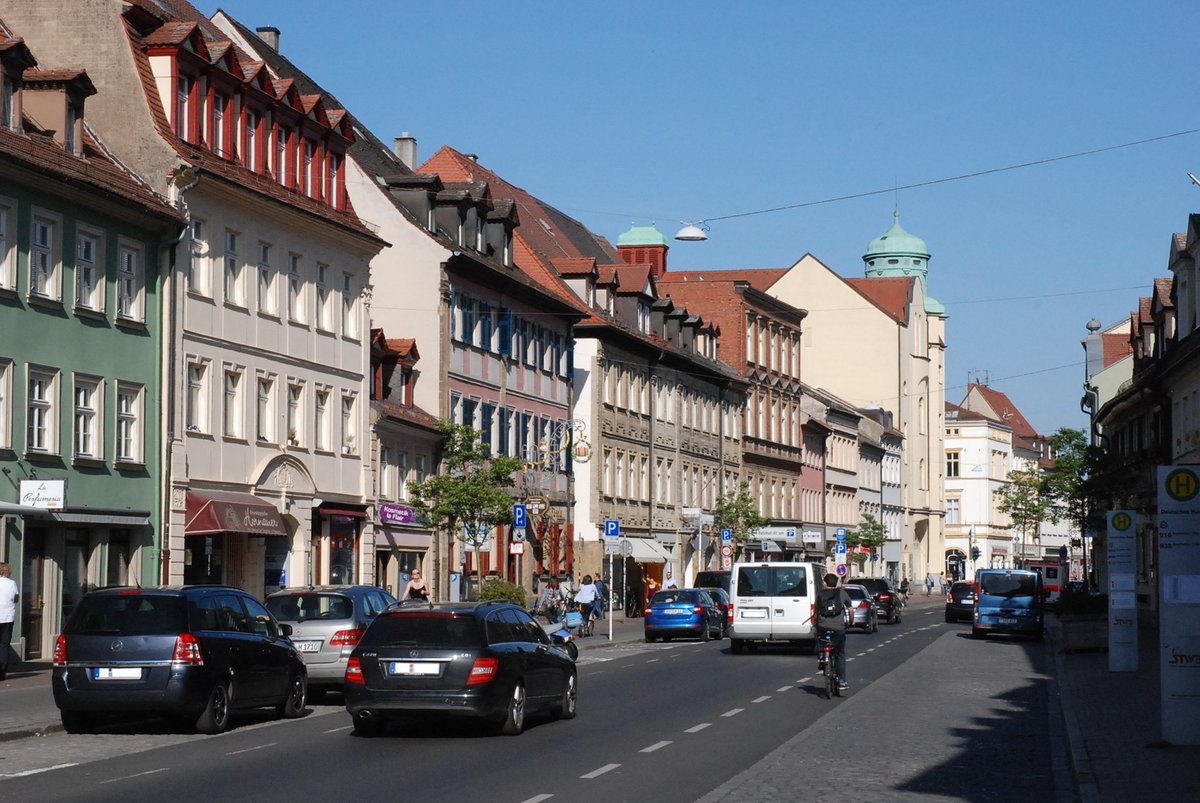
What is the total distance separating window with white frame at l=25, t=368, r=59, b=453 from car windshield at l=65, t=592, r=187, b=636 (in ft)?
41.8

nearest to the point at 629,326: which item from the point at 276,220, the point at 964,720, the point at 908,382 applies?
the point at 276,220

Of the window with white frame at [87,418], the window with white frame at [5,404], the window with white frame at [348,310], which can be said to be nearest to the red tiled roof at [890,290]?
the window with white frame at [348,310]

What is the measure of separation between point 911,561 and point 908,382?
14.6 m

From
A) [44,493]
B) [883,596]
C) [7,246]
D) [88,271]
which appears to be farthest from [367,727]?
[883,596]

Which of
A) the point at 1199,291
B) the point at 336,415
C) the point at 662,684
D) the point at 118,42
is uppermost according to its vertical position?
the point at 118,42

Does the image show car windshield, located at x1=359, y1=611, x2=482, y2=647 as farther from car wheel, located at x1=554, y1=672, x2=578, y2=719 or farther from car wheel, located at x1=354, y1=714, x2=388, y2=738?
car wheel, located at x1=554, y1=672, x2=578, y2=719

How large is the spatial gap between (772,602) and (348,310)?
1301 centimetres

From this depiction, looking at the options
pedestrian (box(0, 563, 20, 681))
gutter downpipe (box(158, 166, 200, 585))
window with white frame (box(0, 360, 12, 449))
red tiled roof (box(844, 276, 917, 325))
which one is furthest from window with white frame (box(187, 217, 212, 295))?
red tiled roof (box(844, 276, 917, 325))

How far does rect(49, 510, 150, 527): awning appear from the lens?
33531 millimetres

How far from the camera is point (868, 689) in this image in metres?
28.3

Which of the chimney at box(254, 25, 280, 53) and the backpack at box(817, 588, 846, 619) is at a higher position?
the chimney at box(254, 25, 280, 53)

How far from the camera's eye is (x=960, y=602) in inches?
2562

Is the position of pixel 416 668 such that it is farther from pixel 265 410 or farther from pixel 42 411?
pixel 265 410

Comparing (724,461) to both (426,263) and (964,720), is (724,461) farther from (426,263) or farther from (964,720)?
(964,720)
